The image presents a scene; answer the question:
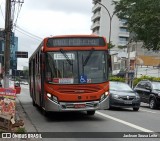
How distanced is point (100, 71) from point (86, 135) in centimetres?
429

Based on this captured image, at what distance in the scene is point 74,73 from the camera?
54.0 ft

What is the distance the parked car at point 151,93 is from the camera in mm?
26800

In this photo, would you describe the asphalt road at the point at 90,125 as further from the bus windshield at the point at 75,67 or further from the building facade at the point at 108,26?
the building facade at the point at 108,26

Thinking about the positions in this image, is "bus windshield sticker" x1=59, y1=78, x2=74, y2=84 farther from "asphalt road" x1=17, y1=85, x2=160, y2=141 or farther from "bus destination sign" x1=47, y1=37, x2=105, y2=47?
"asphalt road" x1=17, y1=85, x2=160, y2=141

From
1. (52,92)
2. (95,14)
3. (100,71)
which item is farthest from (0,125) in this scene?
(95,14)

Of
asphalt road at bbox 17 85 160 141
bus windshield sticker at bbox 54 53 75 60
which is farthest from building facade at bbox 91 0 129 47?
bus windshield sticker at bbox 54 53 75 60

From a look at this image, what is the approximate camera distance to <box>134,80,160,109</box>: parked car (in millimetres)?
26800

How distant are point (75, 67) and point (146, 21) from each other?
93.0 ft

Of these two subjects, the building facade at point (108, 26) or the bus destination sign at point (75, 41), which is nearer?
the bus destination sign at point (75, 41)

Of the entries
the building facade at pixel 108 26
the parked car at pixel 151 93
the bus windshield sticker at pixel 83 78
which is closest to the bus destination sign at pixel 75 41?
the bus windshield sticker at pixel 83 78

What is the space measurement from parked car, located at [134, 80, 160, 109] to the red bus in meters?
10.6

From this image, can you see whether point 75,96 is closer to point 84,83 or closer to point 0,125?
point 84,83

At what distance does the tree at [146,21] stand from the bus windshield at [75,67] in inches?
1041

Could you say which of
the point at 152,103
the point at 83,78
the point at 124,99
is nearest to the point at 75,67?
the point at 83,78
